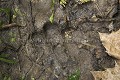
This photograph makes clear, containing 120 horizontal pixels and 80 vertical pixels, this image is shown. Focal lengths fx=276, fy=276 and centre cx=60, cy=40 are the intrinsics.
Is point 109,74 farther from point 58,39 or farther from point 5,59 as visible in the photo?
point 5,59

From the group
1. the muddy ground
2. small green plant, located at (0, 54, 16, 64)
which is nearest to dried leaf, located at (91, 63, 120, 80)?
the muddy ground

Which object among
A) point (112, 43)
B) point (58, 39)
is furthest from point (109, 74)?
point (58, 39)

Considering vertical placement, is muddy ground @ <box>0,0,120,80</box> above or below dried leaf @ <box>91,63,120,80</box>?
above

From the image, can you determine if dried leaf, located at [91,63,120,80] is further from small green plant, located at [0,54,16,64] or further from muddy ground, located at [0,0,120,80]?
small green plant, located at [0,54,16,64]

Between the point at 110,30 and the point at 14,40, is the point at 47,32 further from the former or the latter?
the point at 110,30

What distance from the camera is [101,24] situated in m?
2.66

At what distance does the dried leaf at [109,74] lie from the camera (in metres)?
2.45

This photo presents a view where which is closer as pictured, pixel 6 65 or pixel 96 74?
pixel 96 74

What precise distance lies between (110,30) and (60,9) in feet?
1.72

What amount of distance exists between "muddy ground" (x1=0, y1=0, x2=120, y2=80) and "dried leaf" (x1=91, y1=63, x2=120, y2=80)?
Result: 10 centimetres

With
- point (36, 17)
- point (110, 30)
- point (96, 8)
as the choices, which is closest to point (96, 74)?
point (110, 30)

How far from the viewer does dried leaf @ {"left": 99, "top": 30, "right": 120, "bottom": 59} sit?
249cm

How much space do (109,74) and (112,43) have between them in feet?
0.92

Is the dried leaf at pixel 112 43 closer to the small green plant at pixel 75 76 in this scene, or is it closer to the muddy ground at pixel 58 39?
the muddy ground at pixel 58 39
